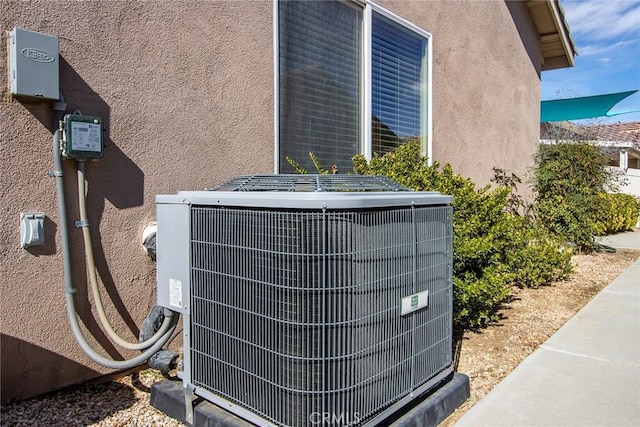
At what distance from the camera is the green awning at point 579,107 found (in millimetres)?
13234

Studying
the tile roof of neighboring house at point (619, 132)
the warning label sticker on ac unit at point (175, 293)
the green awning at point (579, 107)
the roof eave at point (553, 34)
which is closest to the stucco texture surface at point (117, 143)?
the warning label sticker on ac unit at point (175, 293)

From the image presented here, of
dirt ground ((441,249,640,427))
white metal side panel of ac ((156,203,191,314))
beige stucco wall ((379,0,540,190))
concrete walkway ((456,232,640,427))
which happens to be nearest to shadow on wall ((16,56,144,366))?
white metal side panel of ac ((156,203,191,314))

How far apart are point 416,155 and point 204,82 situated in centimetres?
222

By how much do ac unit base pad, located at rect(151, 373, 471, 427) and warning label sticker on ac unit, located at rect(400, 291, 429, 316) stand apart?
552 mm

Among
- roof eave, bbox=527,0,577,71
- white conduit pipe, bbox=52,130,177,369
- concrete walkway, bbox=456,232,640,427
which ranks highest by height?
roof eave, bbox=527,0,577,71

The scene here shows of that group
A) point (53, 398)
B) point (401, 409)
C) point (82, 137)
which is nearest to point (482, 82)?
point (401, 409)

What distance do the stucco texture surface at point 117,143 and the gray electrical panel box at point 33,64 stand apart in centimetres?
9

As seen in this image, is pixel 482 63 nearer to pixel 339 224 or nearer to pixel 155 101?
pixel 155 101

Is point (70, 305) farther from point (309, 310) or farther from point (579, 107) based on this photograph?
A: point (579, 107)

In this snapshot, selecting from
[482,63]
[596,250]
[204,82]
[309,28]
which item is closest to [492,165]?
[482,63]

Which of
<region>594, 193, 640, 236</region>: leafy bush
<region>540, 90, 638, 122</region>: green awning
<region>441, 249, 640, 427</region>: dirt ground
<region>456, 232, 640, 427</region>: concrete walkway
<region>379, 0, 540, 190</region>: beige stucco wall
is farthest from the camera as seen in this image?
<region>540, 90, 638, 122</region>: green awning

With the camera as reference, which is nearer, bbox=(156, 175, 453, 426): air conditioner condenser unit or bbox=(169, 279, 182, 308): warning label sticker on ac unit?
bbox=(156, 175, 453, 426): air conditioner condenser unit

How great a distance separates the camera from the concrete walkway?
2.94 meters

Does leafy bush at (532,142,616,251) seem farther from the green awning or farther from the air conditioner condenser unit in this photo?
the air conditioner condenser unit
